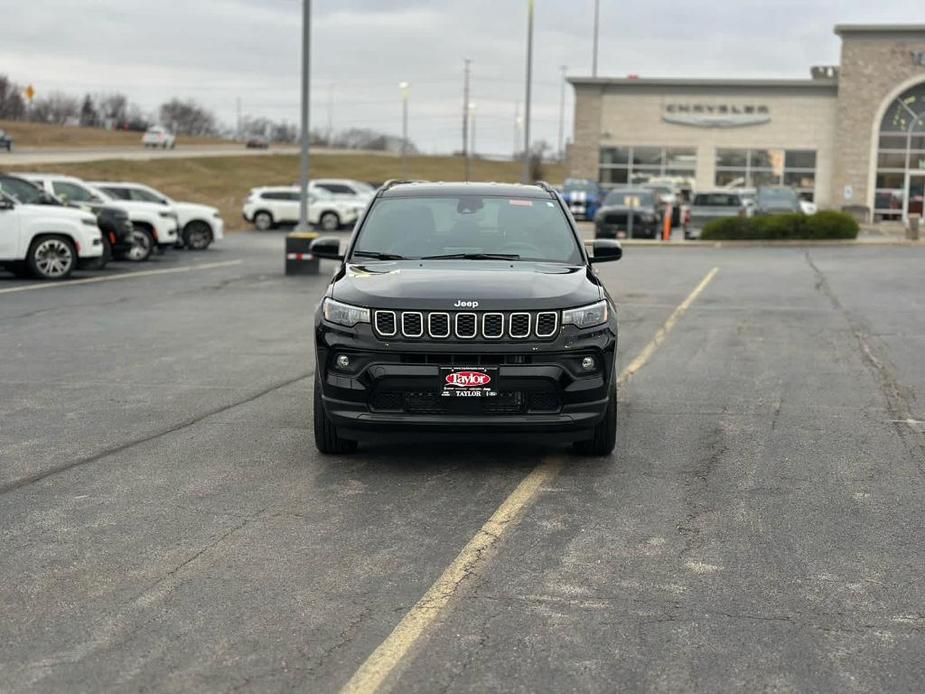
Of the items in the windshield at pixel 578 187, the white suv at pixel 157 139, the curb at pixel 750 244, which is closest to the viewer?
the curb at pixel 750 244

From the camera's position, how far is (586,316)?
7.16 metres

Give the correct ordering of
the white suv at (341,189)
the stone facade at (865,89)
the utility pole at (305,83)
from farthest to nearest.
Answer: the stone facade at (865,89)
the white suv at (341,189)
the utility pole at (305,83)

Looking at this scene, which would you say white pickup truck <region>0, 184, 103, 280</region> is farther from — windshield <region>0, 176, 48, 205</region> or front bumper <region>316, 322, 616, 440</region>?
front bumper <region>316, 322, 616, 440</region>

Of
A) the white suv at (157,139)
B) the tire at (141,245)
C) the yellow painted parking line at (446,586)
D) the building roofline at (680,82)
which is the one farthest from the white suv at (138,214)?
the white suv at (157,139)

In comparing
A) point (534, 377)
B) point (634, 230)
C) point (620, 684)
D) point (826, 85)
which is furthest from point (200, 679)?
point (826, 85)

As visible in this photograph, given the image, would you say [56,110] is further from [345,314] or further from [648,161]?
[345,314]

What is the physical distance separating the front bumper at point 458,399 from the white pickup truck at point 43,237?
50.9ft

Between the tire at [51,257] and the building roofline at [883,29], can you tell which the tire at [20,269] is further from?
the building roofline at [883,29]

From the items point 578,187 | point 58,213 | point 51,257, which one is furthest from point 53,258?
point 578,187

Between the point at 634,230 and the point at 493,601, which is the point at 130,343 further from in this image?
the point at 634,230

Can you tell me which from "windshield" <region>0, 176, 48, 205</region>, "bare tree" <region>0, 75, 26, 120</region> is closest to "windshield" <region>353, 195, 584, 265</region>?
"windshield" <region>0, 176, 48, 205</region>

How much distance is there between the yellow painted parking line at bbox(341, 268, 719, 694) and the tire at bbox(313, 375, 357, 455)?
47.6 inches

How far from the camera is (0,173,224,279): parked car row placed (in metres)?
21.1

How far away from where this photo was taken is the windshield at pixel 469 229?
327 inches
